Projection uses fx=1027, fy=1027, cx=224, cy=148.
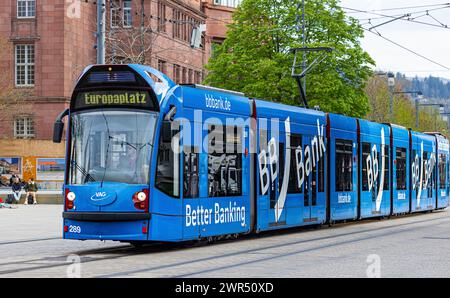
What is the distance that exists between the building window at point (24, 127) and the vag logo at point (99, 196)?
44193 mm

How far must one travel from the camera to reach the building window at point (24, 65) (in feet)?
202

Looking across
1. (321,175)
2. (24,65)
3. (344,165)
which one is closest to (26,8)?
(24,65)

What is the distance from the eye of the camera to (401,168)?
34438mm

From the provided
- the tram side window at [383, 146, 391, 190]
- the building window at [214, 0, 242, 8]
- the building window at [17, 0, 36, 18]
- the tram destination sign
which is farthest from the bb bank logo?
the building window at [214, 0, 242, 8]

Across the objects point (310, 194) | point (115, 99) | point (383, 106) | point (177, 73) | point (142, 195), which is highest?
point (177, 73)

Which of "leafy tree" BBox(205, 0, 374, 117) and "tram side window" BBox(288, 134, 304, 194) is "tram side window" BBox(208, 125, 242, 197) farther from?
"leafy tree" BBox(205, 0, 374, 117)

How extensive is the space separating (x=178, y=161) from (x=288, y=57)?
38.8 m

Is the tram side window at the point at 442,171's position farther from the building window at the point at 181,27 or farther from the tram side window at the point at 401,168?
the building window at the point at 181,27

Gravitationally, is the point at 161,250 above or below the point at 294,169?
below

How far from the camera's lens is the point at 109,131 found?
18.0 meters

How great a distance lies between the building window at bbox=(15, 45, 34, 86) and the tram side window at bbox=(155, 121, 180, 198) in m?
44.8

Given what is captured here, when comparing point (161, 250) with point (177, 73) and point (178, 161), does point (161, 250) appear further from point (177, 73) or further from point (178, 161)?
point (177, 73)
